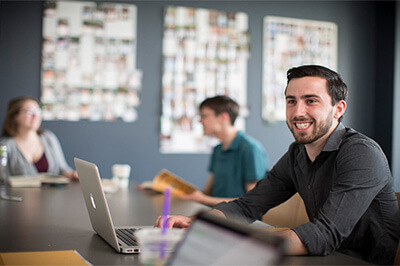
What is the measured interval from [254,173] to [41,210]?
1.31m

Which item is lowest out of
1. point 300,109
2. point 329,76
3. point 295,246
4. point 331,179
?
point 295,246

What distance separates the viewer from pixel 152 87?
174 inches

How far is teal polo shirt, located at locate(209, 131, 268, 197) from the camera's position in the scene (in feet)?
9.49

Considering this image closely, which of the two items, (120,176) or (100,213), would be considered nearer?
(100,213)

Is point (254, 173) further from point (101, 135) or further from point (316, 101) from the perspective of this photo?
point (101, 135)

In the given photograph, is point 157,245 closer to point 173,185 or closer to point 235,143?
point 173,185

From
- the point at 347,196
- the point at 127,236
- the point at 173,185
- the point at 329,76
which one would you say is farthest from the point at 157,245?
the point at 173,185

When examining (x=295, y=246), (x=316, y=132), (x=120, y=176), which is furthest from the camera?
(x=120, y=176)

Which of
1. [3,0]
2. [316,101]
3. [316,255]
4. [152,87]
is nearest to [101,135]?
[152,87]

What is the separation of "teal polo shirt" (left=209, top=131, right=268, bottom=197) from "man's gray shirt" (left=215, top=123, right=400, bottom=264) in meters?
1.00

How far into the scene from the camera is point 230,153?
310 centimetres

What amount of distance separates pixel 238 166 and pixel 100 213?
173 cm

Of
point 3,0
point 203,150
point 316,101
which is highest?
point 3,0

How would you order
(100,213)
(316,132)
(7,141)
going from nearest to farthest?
(100,213) → (316,132) → (7,141)
